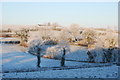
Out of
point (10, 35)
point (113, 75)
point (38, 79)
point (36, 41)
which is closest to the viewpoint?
point (38, 79)

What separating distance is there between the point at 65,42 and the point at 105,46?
770cm

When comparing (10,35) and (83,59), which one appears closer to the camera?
(83,59)

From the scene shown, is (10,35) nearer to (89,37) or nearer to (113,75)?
(89,37)

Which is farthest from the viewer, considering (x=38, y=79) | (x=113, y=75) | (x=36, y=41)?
(x=36, y=41)

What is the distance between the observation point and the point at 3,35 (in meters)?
61.2

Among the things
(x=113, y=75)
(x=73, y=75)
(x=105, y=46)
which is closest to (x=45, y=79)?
(x=73, y=75)

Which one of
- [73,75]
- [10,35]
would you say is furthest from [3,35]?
[73,75]

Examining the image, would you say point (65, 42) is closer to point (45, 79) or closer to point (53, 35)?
point (45, 79)

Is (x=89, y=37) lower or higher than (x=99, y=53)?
higher

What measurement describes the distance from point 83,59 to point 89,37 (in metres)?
18.5

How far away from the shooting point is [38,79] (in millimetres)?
13273

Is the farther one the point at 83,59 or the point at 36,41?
the point at 83,59

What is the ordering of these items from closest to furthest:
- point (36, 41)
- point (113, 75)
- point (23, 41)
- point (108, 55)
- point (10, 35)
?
point (113, 75) → point (36, 41) → point (108, 55) → point (23, 41) → point (10, 35)

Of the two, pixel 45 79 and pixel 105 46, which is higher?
pixel 105 46
